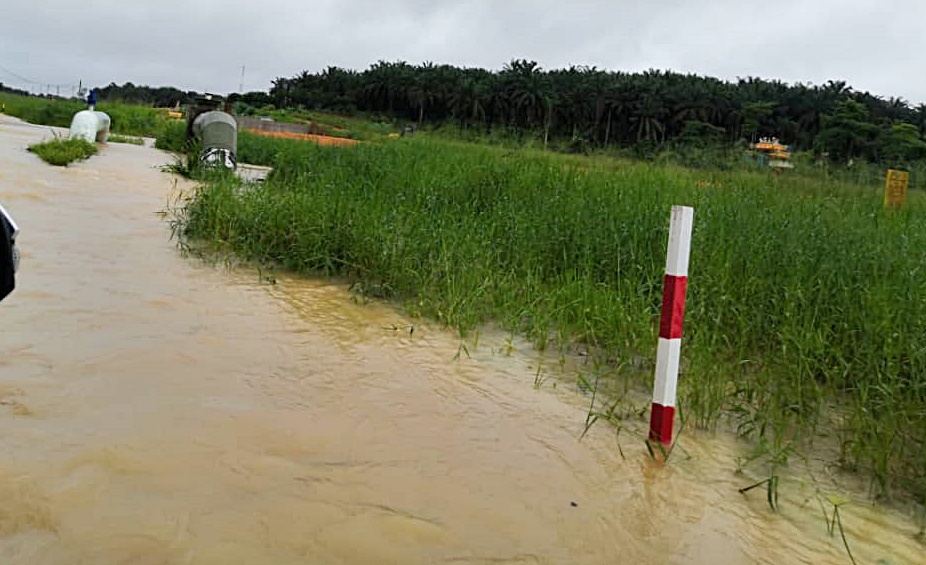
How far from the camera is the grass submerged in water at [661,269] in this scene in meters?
3.67

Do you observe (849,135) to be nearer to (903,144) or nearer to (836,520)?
(903,144)

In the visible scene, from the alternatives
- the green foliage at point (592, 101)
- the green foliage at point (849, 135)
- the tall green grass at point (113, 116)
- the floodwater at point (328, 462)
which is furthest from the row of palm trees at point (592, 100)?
the floodwater at point (328, 462)

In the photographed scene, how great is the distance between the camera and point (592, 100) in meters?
56.1

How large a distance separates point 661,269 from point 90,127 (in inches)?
642

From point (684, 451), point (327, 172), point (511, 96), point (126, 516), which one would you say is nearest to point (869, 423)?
point (684, 451)

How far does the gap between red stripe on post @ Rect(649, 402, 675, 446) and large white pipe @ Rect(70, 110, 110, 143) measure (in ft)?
55.5

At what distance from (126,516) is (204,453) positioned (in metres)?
0.51

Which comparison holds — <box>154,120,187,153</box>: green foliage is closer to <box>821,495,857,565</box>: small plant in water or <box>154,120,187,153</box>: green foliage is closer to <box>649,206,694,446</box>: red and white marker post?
<box>649,206,694,446</box>: red and white marker post

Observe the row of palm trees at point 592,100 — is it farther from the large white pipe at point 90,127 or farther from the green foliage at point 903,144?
the large white pipe at point 90,127

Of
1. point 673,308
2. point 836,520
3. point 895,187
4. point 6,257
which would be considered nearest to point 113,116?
point 895,187

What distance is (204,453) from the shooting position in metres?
2.78

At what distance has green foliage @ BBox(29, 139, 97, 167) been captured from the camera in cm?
1223

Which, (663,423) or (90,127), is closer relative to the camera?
(663,423)

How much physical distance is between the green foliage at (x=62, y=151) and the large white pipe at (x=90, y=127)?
3036 mm
